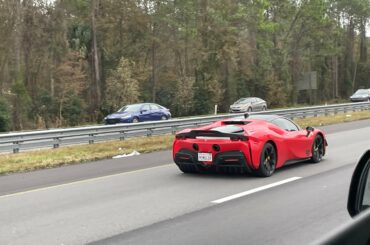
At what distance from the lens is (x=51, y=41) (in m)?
37.2

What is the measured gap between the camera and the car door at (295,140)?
1097 centimetres

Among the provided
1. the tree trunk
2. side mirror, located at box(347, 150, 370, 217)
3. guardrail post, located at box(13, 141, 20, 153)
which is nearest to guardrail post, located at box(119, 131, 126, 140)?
guardrail post, located at box(13, 141, 20, 153)

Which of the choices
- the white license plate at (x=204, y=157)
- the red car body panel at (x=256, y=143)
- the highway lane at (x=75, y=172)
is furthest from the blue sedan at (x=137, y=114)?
the white license plate at (x=204, y=157)

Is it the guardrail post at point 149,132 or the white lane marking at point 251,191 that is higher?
the guardrail post at point 149,132

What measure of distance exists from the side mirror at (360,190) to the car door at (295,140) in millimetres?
8158

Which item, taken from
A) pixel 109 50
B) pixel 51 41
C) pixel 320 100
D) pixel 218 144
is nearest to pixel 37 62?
pixel 51 41

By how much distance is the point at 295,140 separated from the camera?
36.3 feet

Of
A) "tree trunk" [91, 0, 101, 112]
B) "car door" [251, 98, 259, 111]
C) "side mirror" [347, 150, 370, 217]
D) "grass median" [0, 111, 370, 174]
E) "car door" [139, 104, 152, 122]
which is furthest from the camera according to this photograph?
"car door" [251, 98, 259, 111]

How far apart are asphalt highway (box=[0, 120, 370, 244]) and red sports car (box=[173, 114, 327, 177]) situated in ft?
0.85

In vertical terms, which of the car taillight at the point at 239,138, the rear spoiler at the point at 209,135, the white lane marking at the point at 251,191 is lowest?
the white lane marking at the point at 251,191

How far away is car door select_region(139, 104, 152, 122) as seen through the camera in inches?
1159

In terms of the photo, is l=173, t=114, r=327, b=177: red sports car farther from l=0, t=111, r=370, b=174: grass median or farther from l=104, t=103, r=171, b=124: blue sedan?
l=104, t=103, r=171, b=124: blue sedan

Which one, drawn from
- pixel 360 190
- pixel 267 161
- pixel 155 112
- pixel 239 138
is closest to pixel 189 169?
pixel 239 138

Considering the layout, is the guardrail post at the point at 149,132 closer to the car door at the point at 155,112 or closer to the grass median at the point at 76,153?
the grass median at the point at 76,153
